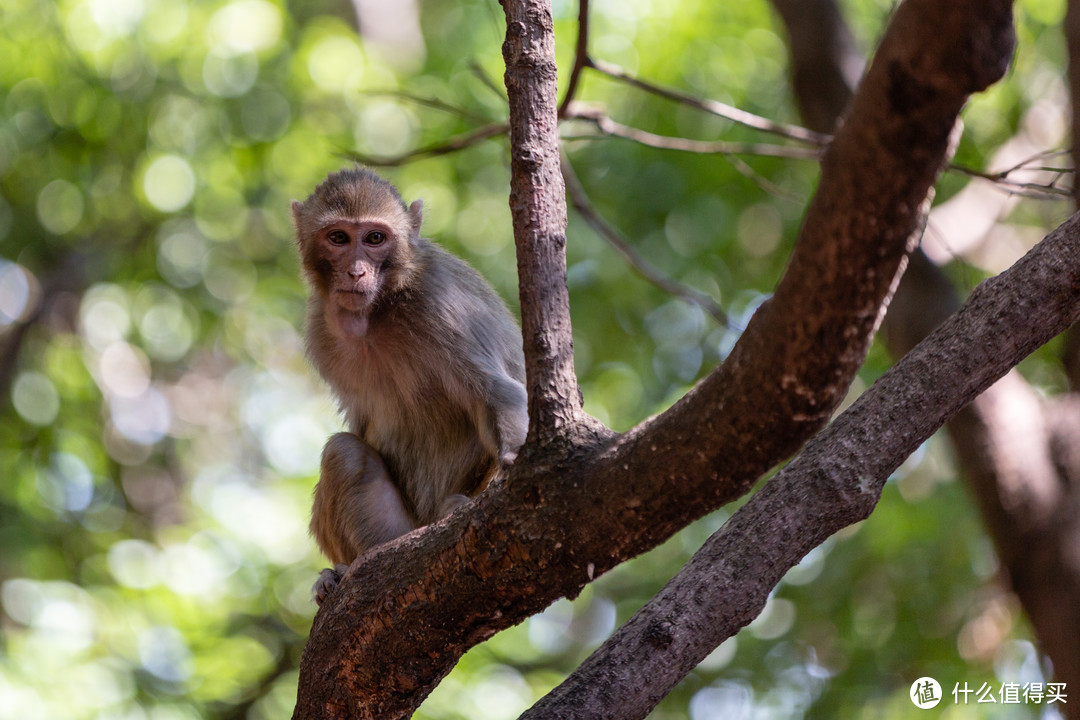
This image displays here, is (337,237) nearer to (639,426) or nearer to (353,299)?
(353,299)

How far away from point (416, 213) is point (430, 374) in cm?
100

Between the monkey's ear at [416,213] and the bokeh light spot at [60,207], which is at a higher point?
the bokeh light spot at [60,207]

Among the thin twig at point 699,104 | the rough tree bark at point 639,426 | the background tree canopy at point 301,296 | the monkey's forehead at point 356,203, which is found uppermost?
the background tree canopy at point 301,296

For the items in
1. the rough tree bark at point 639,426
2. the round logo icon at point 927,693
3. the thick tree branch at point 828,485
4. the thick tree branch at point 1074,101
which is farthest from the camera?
the round logo icon at point 927,693

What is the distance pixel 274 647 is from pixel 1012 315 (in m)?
8.52

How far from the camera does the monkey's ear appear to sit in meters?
5.51

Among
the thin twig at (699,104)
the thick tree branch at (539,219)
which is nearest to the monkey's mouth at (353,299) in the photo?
the thick tree branch at (539,219)

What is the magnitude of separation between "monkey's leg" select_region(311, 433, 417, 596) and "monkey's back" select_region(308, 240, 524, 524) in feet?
0.46

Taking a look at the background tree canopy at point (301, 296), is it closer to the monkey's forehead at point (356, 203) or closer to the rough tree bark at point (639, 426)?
the monkey's forehead at point (356, 203)

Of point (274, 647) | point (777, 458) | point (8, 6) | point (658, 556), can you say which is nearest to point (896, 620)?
point (658, 556)

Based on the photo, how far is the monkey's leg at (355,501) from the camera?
491cm

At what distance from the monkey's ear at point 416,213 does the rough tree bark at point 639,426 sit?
6.50 ft

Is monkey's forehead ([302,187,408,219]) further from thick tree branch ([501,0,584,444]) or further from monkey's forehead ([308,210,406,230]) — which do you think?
thick tree branch ([501,0,584,444])

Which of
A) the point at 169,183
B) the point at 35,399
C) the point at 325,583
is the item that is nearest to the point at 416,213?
the point at 325,583
